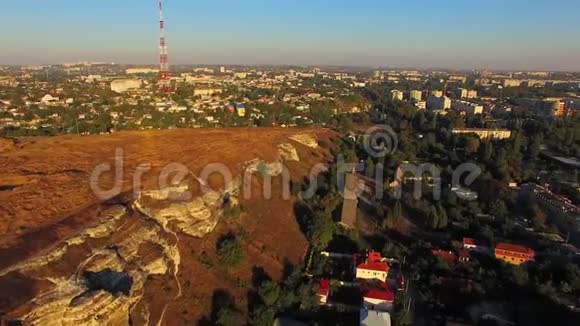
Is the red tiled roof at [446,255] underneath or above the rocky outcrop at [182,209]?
underneath

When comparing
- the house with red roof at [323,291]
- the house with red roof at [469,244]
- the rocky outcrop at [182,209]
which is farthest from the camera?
the house with red roof at [469,244]

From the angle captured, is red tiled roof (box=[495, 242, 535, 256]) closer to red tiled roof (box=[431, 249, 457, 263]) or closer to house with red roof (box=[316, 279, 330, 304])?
red tiled roof (box=[431, 249, 457, 263])

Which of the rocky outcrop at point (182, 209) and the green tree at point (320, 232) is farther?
the green tree at point (320, 232)

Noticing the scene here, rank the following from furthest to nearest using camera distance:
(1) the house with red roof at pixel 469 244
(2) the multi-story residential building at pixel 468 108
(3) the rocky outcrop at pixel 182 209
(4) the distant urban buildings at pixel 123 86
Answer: (4) the distant urban buildings at pixel 123 86 → (2) the multi-story residential building at pixel 468 108 → (1) the house with red roof at pixel 469 244 → (3) the rocky outcrop at pixel 182 209

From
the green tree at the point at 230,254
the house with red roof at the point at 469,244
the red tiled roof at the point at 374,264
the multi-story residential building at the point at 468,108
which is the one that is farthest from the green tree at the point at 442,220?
the multi-story residential building at the point at 468,108

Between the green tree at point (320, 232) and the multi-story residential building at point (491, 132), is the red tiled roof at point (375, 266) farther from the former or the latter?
the multi-story residential building at point (491, 132)

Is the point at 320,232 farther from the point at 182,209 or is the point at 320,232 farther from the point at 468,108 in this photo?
the point at 468,108
